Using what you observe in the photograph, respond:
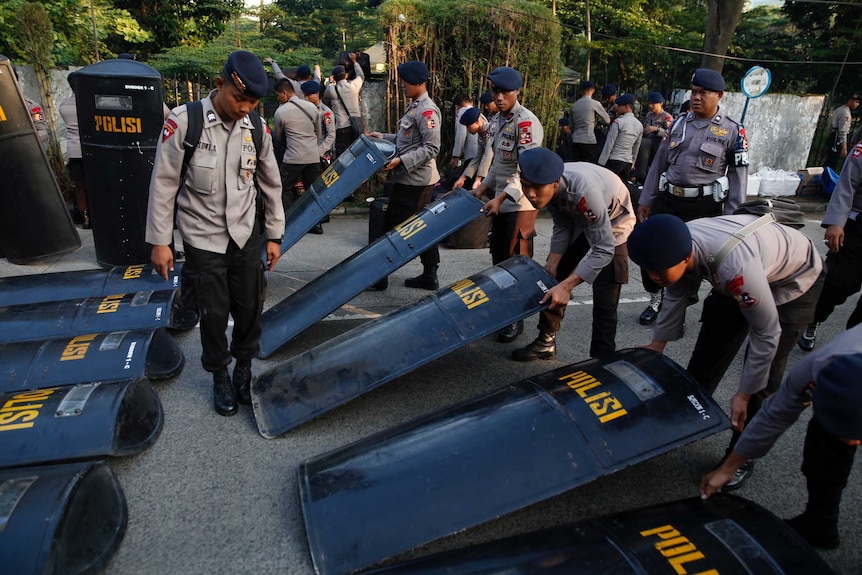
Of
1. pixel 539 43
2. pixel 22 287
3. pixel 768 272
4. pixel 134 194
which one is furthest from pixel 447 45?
pixel 768 272

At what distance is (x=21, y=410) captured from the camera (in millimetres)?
2574

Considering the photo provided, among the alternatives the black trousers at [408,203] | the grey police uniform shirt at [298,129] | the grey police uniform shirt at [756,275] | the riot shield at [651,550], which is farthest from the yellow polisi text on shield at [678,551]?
the grey police uniform shirt at [298,129]

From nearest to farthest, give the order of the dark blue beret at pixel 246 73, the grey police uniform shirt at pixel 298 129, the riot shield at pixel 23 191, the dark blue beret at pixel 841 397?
the dark blue beret at pixel 841 397 → the dark blue beret at pixel 246 73 → the riot shield at pixel 23 191 → the grey police uniform shirt at pixel 298 129

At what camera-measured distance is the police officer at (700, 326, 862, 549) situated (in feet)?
5.14

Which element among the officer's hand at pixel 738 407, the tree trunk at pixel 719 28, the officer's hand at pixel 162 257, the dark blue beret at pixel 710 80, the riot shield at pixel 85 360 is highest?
the tree trunk at pixel 719 28

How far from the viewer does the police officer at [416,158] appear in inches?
196

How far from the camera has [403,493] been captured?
2121mm

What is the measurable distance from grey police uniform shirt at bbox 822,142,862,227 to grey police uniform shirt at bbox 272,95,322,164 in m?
5.28

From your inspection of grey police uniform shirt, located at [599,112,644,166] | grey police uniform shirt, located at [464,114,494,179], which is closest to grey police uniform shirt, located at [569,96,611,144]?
grey police uniform shirt, located at [599,112,644,166]

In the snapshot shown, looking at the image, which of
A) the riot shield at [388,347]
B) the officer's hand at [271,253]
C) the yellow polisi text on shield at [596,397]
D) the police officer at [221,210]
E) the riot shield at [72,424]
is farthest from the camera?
the officer's hand at [271,253]

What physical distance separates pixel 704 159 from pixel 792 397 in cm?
251

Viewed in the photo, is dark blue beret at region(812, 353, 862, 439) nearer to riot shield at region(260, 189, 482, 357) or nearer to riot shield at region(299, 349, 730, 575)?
riot shield at region(299, 349, 730, 575)

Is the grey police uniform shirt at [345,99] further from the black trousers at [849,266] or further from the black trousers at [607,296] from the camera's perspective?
the black trousers at [849,266]

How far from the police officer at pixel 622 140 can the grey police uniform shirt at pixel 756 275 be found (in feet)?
18.1
